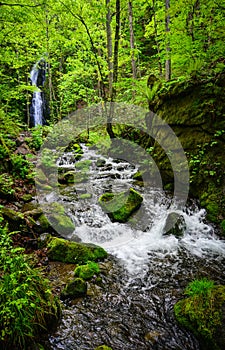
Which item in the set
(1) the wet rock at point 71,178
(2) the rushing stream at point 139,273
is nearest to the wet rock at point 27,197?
(2) the rushing stream at point 139,273

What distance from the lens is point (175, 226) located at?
5977mm

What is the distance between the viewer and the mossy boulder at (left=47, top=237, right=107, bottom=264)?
15.7 feet

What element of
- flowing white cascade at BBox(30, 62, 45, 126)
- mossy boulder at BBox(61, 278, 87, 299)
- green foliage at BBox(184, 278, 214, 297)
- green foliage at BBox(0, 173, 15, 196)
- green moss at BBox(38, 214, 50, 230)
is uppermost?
flowing white cascade at BBox(30, 62, 45, 126)

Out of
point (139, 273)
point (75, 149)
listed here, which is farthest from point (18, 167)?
point (75, 149)

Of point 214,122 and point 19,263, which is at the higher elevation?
point 214,122

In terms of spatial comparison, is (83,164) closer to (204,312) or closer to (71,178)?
(71,178)

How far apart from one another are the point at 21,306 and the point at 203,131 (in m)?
6.91

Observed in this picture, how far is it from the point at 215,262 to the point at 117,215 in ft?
9.34

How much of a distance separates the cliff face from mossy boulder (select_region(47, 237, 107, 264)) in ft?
11.4

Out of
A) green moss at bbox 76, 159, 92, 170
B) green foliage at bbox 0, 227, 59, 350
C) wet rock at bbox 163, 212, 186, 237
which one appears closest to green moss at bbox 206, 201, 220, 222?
wet rock at bbox 163, 212, 186, 237

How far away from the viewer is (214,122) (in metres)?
7.11

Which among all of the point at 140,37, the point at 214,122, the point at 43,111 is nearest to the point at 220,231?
the point at 214,122

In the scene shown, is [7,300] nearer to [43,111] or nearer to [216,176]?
[216,176]

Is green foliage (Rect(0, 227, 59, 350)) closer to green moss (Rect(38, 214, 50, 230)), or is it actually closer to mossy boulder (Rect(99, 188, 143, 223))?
green moss (Rect(38, 214, 50, 230))
